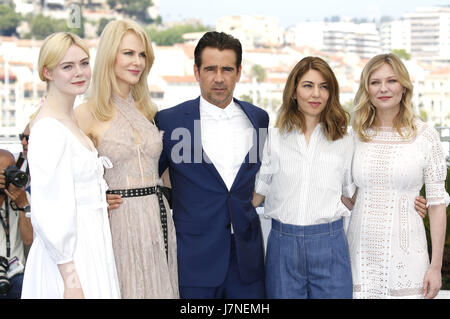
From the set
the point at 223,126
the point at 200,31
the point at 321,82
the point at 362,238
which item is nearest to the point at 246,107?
the point at 223,126

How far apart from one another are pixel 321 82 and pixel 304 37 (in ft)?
357

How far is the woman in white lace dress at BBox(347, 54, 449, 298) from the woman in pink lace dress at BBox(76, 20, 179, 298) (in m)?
0.71

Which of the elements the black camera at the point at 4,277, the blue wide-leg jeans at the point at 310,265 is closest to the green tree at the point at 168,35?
the black camera at the point at 4,277

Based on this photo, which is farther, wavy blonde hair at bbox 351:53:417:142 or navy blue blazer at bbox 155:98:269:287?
wavy blonde hair at bbox 351:53:417:142

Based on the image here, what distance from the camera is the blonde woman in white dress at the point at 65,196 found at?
1.72 m

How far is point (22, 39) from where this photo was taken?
7350 cm

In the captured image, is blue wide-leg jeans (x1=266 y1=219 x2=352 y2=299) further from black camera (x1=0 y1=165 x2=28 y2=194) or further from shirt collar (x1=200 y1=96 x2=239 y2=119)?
black camera (x1=0 y1=165 x2=28 y2=194)

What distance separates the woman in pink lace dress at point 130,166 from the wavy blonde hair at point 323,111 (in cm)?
49

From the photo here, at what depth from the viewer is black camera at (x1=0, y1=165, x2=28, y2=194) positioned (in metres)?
2.41

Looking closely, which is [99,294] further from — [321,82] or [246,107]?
[321,82]

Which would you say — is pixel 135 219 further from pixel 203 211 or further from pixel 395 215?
pixel 395 215

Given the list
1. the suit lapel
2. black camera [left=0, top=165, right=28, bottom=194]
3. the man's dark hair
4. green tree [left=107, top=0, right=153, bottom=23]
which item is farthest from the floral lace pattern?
green tree [left=107, top=0, right=153, bottom=23]

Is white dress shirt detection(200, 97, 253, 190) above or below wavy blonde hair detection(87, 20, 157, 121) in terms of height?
below

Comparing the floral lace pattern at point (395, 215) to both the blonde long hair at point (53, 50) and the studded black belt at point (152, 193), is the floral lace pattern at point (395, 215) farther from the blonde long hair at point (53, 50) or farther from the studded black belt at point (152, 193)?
the blonde long hair at point (53, 50)
